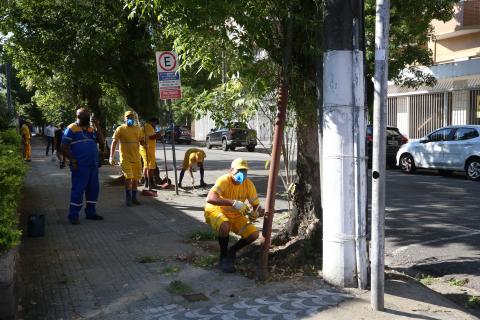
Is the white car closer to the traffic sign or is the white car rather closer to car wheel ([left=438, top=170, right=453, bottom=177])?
car wheel ([left=438, top=170, right=453, bottom=177])

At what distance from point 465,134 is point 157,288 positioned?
12.9 meters

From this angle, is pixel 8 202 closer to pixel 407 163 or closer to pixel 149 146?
pixel 149 146

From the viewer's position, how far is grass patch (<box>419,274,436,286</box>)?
6.01 meters

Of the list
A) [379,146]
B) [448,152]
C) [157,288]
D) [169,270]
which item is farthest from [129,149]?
[448,152]

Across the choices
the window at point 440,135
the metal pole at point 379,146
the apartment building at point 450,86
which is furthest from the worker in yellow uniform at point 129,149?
the apartment building at point 450,86

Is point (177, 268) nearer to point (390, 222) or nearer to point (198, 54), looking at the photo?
point (198, 54)

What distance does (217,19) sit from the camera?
17.3ft

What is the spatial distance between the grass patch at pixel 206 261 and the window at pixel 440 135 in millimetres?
12056

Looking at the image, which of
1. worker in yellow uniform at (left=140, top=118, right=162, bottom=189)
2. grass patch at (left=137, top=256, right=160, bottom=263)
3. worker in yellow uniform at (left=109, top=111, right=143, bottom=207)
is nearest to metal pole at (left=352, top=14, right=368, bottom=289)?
grass patch at (left=137, top=256, right=160, bottom=263)

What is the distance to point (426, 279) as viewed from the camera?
6168 millimetres

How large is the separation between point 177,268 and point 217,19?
268cm

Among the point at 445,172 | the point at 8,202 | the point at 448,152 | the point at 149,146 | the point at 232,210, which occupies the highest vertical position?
the point at 149,146

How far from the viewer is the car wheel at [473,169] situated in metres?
15.0

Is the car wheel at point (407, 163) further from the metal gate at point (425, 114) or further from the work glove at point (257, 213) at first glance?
the work glove at point (257, 213)
